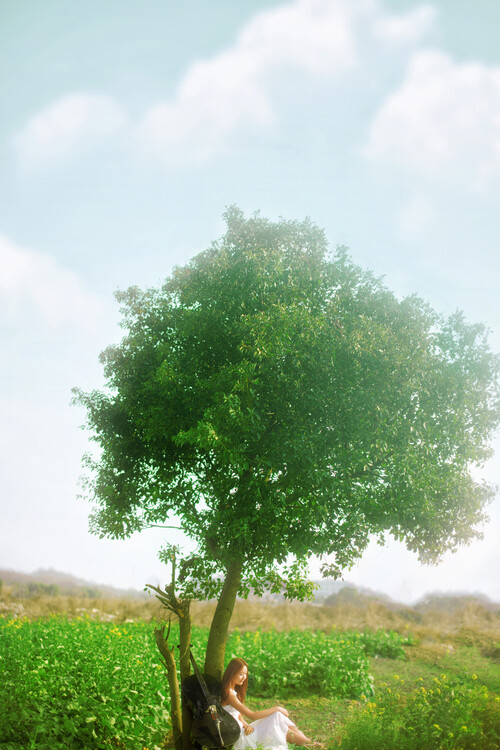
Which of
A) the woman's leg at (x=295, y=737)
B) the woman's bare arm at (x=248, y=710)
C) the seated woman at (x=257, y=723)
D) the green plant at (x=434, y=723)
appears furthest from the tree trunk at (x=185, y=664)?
the green plant at (x=434, y=723)

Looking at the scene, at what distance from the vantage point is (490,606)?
31016 millimetres

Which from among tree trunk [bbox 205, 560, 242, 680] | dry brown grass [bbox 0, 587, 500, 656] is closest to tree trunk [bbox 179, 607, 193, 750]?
tree trunk [bbox 205, 560, 242, 680]

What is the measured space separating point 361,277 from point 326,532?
6539 millimetres

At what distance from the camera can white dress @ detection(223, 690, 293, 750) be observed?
8.71 m

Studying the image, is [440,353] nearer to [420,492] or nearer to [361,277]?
[361,277]

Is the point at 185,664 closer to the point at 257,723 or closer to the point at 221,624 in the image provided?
the point at 257,723

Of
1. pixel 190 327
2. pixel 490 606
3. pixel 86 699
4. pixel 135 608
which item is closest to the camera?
pixel 86 699

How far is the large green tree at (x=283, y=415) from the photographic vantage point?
35.4 feet

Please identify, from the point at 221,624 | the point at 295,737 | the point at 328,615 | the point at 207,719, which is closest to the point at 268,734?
the point at 295,737

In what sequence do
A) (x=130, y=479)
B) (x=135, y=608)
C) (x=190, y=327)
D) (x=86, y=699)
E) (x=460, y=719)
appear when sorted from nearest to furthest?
1. (x=460, y=719)
2. (x=86, y=699)
3. (x=190, y=327)
4. (x=130, y=479)
5. (x=135, y=608)

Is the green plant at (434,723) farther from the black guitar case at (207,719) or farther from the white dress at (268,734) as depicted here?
the black guitar case at (207,719)

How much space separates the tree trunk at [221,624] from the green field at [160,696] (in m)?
1.15

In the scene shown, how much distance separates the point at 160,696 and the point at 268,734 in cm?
278

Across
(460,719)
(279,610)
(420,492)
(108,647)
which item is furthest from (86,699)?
(279,610)
